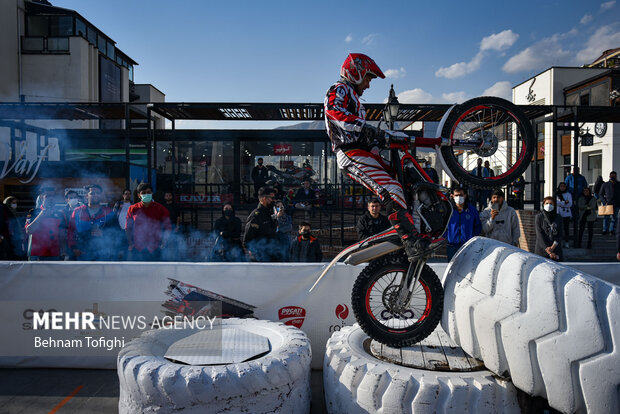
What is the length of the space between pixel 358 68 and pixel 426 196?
1299 millimetres

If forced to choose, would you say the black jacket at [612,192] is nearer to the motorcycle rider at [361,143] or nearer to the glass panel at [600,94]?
the motorcycle rider at [361,143]

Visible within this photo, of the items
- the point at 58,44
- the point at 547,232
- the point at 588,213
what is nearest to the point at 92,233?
the point at 547,232

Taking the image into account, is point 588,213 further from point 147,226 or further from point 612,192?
point 147,226

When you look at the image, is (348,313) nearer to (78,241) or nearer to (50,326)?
(50,326)

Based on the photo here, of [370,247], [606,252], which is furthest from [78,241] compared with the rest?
[606,252]

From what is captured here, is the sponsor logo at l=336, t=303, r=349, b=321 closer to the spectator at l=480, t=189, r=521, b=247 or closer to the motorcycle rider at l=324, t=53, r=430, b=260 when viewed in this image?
the motorcycle rider at l=324, t=53, r=430, b=260

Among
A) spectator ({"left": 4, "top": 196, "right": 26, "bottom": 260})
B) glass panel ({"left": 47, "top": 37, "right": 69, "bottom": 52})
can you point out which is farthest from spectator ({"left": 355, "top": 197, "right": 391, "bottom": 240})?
glass panel ({"left": 47, "top": 37, "right": 69, "bottom": 52})

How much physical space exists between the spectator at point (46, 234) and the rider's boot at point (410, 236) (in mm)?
5942

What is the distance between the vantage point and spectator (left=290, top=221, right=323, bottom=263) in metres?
6.29

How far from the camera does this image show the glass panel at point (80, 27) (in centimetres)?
2817

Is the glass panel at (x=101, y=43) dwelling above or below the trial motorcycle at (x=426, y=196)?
above

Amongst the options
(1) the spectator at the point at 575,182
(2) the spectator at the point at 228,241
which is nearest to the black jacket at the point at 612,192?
(1) the spectator at the point at 575,182

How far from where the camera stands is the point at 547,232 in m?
7.38

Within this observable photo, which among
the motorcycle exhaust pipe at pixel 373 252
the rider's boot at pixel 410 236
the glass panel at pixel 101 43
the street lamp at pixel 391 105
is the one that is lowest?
the motorcycle exhaust pipe at pixel 373 252
